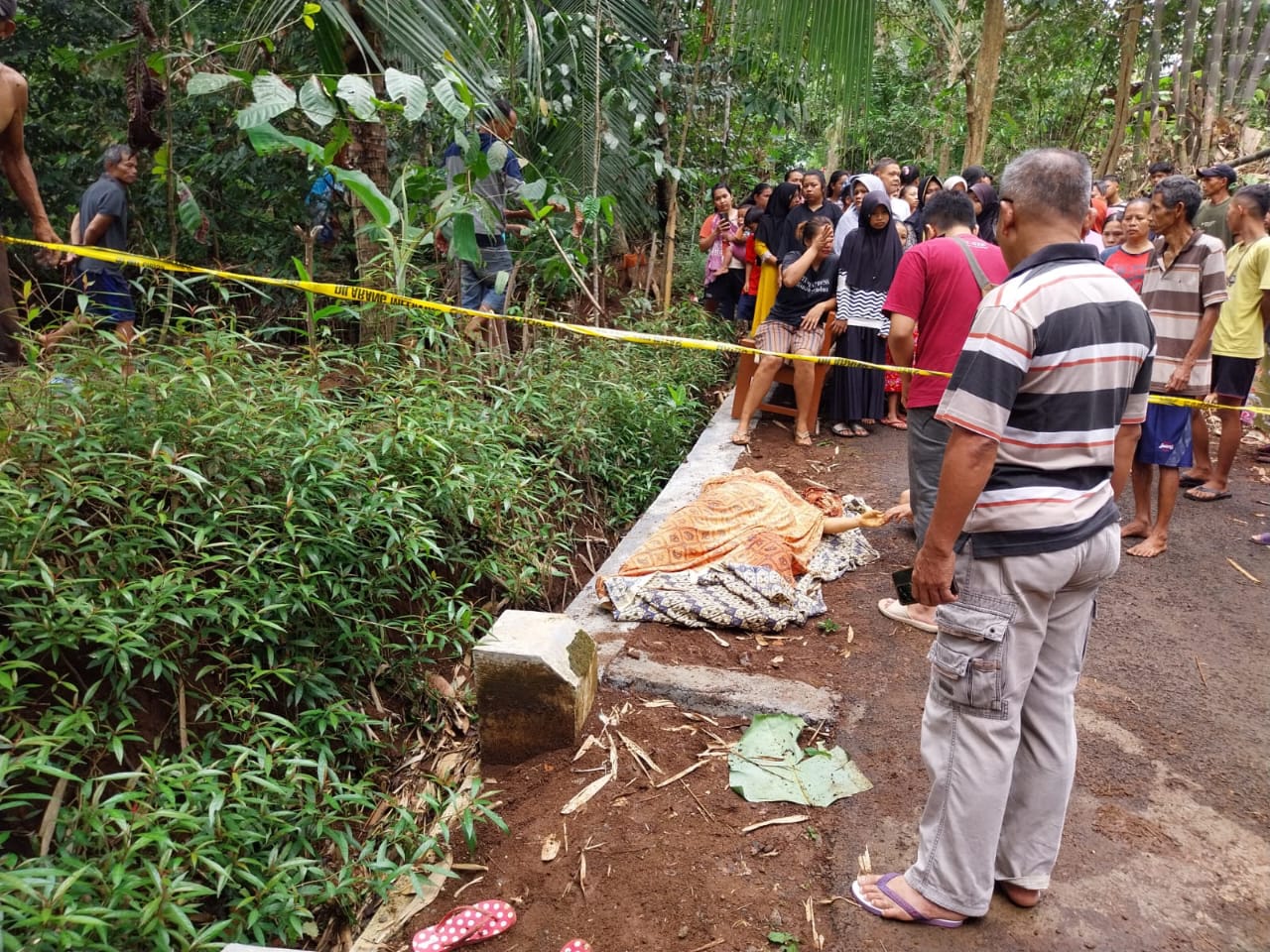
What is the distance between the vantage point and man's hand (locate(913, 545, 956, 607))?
2033 mm

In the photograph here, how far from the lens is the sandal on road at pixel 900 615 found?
12.4 ft

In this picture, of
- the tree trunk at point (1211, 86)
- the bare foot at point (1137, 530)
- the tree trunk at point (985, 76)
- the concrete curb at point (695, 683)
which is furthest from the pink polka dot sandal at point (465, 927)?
the tree trunk at point (1211, 86)

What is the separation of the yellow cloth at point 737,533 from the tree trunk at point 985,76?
723 cm

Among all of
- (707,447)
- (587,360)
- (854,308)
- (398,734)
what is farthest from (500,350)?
(398,734)

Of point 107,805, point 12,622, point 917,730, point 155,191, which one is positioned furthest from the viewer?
point 155,191

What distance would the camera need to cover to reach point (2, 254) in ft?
12.4

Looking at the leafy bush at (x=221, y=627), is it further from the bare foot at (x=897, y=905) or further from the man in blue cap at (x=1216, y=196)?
the man in blue cap at (x=1216, y=196)

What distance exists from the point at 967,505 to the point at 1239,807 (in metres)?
1.67

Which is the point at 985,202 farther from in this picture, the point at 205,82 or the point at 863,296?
the point at 205,82

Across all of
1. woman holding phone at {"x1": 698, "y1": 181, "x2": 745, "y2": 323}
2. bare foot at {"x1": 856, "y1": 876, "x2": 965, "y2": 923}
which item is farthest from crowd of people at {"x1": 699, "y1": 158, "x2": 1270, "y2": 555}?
bare foot at {"x1": 856, "y1": 876, "x2": 965, "y2": 923}

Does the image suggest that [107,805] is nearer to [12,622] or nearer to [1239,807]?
[12,622]

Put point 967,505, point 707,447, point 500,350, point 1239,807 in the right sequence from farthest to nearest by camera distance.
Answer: point 707,447
point 500,350
point 1239,807
point 967,505

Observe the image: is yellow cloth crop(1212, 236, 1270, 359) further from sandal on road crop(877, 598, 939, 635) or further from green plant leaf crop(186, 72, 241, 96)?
green plant leaf crop(186, 72, 241, 96)

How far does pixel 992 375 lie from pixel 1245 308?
421cm
